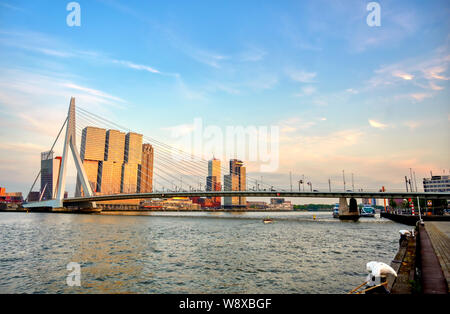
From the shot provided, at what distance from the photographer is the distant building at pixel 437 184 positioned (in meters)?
168

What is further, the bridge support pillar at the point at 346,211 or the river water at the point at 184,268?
the bridge support pillar at the point at 346,211

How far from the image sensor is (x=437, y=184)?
172125 mm

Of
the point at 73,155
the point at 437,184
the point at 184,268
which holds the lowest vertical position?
the point at 184,268

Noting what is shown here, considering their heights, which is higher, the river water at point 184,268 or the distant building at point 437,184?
the distant building at point 437,184

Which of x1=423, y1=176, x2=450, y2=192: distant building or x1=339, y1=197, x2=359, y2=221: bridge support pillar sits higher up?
x1=423, y1=176, x2=450, y2=192: distant building

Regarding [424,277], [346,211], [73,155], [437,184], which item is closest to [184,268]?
[424,277]

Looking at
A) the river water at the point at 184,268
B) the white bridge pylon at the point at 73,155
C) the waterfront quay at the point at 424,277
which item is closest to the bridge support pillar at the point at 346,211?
the river water at the point at 184,268

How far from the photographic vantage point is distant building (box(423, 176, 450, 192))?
551 ft
